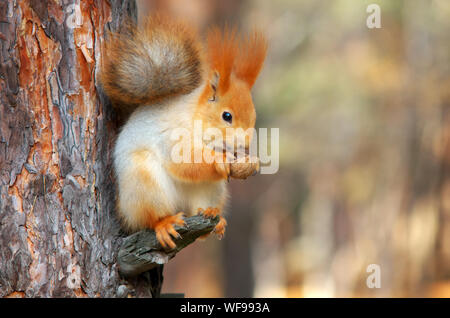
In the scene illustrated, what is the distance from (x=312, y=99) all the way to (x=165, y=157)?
4.81 meters

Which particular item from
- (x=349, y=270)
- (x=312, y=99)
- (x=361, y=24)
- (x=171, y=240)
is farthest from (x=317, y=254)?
(x=171, y=240)

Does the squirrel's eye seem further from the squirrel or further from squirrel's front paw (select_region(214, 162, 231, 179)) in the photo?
squirrel's front paw (select_region(214, 162, 231, 179))

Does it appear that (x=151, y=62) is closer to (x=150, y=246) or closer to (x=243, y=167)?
(x=243, y=167)

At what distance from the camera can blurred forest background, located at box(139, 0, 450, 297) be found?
5148mm

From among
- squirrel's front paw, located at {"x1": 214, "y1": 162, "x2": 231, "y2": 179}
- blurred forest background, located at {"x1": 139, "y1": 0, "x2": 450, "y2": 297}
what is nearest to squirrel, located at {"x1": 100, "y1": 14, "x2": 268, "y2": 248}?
squirrel's front paw, located at {"x1": 214, "y1": 162, "x2": 231, "y2": 179}

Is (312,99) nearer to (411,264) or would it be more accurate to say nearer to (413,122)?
(413,122)

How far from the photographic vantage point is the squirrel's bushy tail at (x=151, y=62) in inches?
71.3

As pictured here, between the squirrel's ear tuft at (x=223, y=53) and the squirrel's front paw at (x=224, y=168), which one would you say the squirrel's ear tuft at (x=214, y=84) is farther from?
the squirrel's front paw at (x=224, y=168)

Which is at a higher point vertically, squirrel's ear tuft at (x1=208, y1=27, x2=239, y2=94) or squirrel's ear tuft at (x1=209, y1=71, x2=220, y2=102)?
squirrel's ear tuft at (x1=208, y1=27, x2=239, y2=94)

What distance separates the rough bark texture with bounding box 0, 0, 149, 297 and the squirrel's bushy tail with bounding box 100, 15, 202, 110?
8 cm

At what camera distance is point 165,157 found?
1.82 metres

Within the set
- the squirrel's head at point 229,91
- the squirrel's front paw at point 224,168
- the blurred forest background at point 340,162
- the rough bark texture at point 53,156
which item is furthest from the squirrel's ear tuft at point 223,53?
the blurred forest background at point 340,162

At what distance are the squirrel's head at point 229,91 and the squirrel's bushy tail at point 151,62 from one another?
8 centimetres

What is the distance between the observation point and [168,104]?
1913 mm
